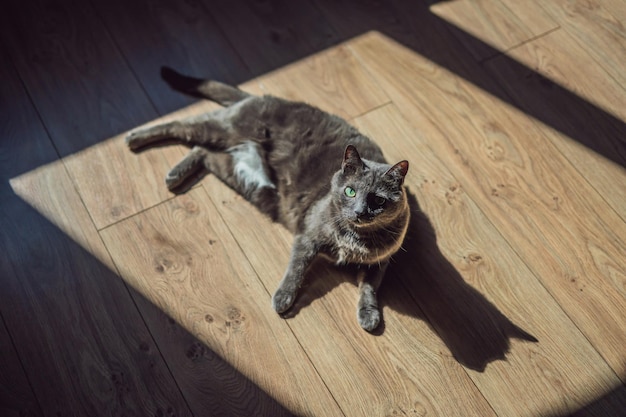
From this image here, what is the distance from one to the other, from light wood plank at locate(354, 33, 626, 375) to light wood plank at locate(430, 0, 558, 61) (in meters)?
0.22

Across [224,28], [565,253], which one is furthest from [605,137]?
[224,28]

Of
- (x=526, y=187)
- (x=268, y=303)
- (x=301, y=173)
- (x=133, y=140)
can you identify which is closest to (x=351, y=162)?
(x=301, y=173)

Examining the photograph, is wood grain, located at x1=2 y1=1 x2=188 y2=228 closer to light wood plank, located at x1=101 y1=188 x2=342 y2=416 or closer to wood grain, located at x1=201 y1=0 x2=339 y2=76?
light wood plank, located at x1=101 y1=188 x2=342 y2=416

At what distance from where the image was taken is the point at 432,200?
2068 millimetres

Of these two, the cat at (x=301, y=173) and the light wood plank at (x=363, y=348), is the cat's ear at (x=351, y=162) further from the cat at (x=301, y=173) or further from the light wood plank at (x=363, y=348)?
the light wood plank at (x=363, y=348)

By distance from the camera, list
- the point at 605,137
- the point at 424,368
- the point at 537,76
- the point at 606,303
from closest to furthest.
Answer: the point at 424,368
the point at 606,303
the point at 605,137
the point at 537,76

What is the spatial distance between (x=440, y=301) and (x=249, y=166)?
786 millimetres

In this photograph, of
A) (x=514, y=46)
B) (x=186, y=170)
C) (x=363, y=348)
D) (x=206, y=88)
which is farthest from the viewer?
(x=514, y=46)

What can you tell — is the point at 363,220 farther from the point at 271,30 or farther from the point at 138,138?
the point at 271,30

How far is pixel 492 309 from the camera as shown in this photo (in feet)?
6.11

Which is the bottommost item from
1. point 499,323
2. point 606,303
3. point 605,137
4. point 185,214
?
point 185,214

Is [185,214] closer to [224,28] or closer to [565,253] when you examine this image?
[224,28]

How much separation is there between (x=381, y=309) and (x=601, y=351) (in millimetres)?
687

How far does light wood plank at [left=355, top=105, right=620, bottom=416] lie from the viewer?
1726mm
